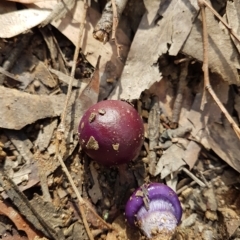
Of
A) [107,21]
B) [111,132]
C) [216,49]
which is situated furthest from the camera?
[216,49]

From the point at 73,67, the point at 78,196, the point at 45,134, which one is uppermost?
the point at 73,67

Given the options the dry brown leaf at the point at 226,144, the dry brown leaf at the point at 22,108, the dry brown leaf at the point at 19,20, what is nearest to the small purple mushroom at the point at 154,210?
the dry brown leaf at the point at 226,144

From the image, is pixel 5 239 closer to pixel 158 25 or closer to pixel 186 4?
pixel 158 25

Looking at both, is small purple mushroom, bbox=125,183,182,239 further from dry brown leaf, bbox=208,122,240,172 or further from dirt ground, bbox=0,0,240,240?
dry brown leaf, bbox=208,122,240,172

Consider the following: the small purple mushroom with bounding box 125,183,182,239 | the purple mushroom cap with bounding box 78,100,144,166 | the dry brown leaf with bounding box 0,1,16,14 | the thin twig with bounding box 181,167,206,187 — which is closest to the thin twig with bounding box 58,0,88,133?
the purple mushroom cap with bounding box 78,100,144,166

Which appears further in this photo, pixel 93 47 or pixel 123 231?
pixel 93 47

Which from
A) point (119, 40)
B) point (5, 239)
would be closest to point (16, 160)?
point (5, 239)

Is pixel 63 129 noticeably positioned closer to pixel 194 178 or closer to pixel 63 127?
pixel 63 127

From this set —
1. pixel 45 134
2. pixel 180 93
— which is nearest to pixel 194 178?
pixel 180 93

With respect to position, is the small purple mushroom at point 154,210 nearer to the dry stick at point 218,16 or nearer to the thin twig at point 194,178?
the thin twig at point 194,178
